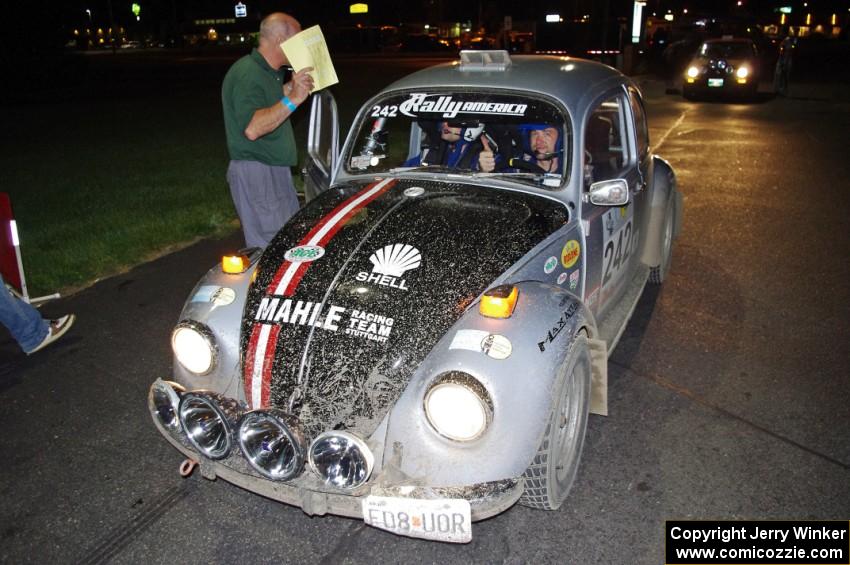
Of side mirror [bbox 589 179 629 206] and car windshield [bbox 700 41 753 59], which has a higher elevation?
car windshield [bbox 700 41 753 59]

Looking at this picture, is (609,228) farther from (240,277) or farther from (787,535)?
(240,277)

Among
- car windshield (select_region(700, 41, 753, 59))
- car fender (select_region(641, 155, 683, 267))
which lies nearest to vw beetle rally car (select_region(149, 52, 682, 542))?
car fender (select_region(641, 155, 683, 267))

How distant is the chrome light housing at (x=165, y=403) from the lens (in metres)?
3.06

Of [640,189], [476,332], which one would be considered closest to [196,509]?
[476,332]

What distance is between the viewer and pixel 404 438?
9.21 ft

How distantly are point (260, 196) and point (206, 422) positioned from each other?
2.57m

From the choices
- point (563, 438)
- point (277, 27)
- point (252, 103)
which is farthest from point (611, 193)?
point (277, 27)

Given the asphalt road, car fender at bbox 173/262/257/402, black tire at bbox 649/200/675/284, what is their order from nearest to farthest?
the asphalt road, car fender at bbox 173/262/257/402, black tire at bbox 649/200/675/284

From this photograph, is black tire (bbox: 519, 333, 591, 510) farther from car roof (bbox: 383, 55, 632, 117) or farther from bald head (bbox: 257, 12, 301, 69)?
bald head (bbox: 257, 12, 301, 69)

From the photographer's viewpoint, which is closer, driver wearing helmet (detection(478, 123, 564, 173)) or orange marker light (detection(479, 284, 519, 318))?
orange marker light (detection(479, 284, 519, 318))

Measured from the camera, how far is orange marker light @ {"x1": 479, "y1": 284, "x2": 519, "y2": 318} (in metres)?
3.01

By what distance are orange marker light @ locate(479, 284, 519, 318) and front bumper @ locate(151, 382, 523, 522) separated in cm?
70

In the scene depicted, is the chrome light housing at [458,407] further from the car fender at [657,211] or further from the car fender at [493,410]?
the car fender at [657,211]

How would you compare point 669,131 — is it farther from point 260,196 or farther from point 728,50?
point 260,196
